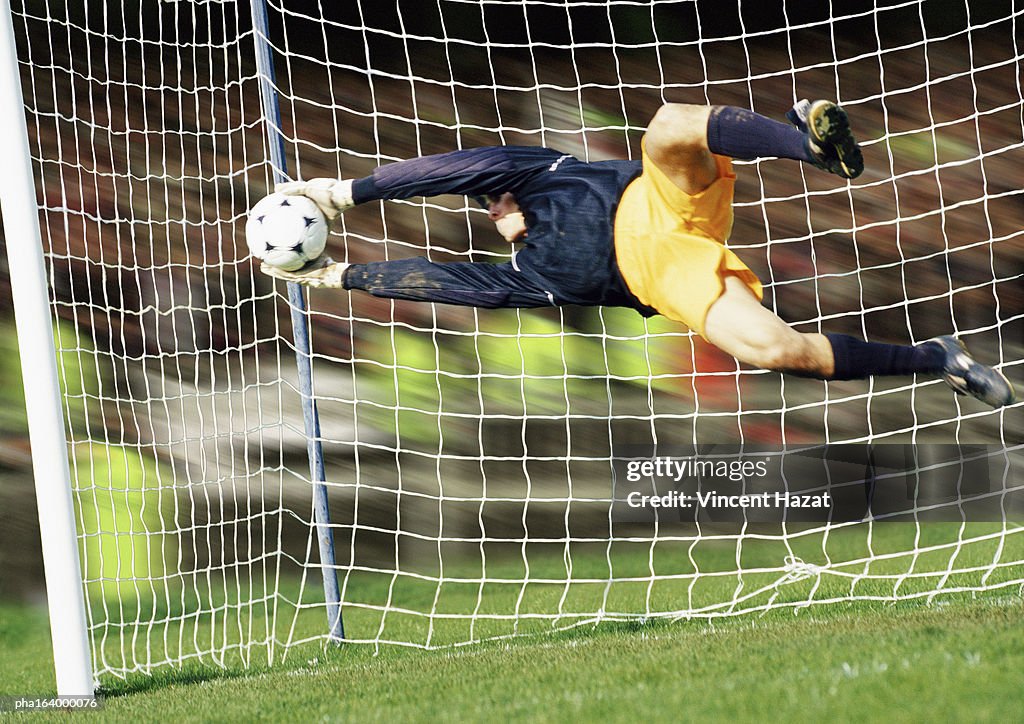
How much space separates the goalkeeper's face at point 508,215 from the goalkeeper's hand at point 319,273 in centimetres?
60

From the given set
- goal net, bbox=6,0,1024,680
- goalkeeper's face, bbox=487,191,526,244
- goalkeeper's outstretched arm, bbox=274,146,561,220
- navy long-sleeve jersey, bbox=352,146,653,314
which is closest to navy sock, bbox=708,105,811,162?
navy long-sleeve jersey, bbox=352,146,653,314

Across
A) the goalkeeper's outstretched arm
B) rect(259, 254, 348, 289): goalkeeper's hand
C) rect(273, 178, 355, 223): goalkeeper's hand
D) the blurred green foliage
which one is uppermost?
the goalkeeper's outstretched arm

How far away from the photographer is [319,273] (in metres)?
4.14

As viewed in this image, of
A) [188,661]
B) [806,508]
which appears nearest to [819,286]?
[806,508]

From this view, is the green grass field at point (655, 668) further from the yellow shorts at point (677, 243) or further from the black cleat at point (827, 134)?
the black cleat at point (827, 134)

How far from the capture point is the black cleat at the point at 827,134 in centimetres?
327

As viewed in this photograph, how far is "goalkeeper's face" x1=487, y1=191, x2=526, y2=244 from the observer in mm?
4125

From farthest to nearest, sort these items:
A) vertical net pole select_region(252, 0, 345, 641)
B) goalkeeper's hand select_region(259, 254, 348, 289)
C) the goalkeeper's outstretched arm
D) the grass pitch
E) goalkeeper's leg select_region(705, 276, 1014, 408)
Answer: vertical net pole select_region(252, 0, 345, 641)
goalkeeper's hand select_region(259, 254, 348, 289)
the goalkeeper's outstretched arm
goalkeeper's leg select_region(705, 276, 1014, 408)
the grass pitch

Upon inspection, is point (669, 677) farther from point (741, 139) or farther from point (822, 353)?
point (741, 139)

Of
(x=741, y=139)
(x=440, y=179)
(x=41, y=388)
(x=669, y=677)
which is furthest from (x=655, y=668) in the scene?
(x=41, y=388)

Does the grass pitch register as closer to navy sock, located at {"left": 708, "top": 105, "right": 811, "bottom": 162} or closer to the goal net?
navy sock, located at {"left": 708, "top": 105, "right": 811, "bottom": 162}

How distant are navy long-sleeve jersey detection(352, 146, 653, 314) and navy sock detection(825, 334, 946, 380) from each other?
720mm

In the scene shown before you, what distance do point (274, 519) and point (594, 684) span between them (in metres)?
4.59

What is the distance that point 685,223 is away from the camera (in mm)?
3877
